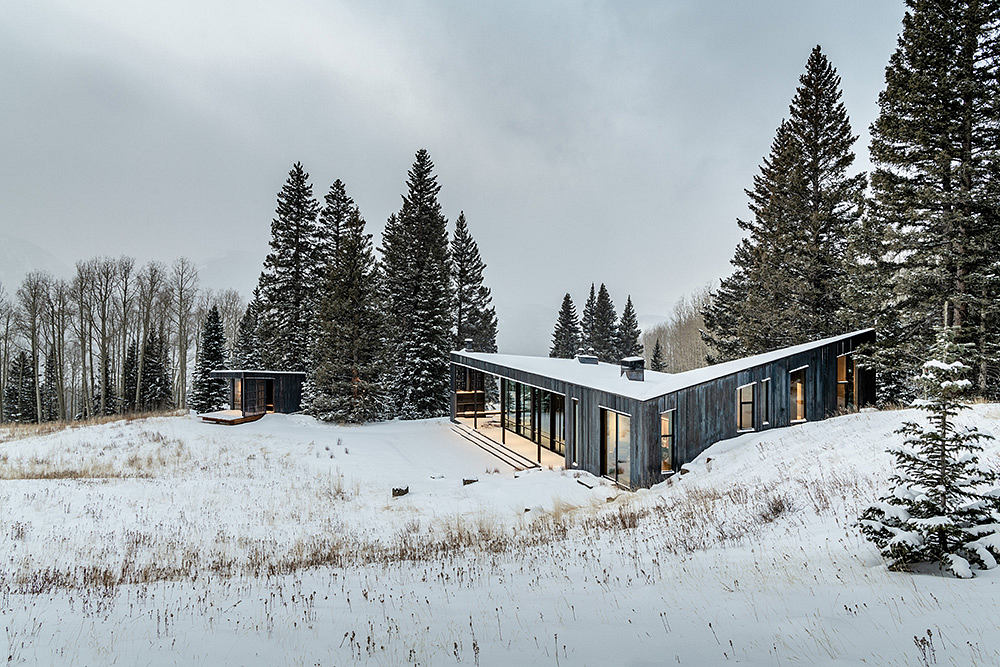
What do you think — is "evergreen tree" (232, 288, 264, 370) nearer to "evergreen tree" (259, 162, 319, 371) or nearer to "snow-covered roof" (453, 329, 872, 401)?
"evergreen tree" (259, 162, 319, 371)

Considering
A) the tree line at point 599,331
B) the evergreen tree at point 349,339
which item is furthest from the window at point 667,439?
the tree line at point 599,331

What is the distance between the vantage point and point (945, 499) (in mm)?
4062

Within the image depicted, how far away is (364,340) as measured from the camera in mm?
23047

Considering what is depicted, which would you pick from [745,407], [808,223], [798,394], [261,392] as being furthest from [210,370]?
[808,223]

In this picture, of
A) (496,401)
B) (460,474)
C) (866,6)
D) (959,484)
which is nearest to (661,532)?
(959,484)

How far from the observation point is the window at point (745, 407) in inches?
536

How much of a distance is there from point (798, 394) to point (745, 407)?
107 inches

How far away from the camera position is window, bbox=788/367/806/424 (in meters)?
14.8

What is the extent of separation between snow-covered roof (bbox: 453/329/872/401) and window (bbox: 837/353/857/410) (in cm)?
94

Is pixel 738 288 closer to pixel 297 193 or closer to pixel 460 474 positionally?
pixel 460 474

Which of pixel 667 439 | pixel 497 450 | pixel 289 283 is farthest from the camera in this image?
pixel 289 283

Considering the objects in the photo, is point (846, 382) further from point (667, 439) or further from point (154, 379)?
point (154, 379)

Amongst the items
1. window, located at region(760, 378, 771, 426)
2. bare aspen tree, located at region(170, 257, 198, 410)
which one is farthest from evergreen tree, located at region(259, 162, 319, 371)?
window, located at region(760, 378, 771, 426)

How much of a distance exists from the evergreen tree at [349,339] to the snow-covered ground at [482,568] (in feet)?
29.1
